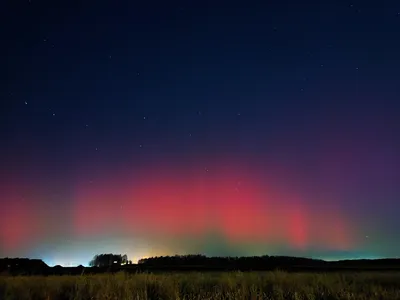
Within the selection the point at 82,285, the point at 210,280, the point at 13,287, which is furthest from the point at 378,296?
the point at 13,287

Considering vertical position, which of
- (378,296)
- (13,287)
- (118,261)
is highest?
(118,261)

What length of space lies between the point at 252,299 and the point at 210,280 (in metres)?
6.34

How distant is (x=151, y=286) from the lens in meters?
15.1

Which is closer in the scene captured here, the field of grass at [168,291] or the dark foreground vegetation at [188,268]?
the field of grass at [168,291]

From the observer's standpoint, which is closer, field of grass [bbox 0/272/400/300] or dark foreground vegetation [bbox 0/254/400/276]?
field of grass [bbox 0/272/400/300]

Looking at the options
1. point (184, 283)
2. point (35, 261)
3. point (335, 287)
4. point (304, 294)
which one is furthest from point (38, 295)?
point (35, 261)

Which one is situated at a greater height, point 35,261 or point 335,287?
point 35,261

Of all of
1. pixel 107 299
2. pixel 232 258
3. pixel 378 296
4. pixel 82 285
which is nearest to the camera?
pixel 107 299

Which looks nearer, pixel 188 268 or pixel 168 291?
pixel 168 291

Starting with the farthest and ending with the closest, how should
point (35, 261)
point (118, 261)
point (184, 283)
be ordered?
point (35, 261) → point (118, 261) → point (184, 283)

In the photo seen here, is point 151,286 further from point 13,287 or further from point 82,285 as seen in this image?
point 13,287

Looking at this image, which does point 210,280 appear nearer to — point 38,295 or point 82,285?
point 82,285

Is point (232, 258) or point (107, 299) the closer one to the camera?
point (107, 299)

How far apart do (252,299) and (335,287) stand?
5.29m
